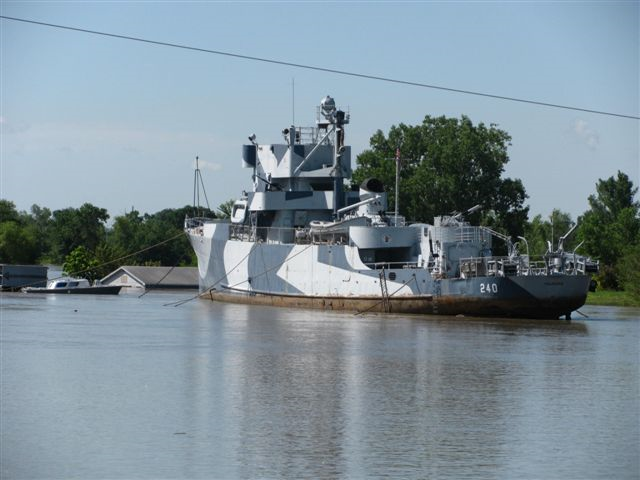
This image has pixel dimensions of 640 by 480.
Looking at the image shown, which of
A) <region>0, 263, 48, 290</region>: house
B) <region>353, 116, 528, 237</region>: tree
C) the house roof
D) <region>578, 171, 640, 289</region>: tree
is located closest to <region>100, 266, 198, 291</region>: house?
the house roof

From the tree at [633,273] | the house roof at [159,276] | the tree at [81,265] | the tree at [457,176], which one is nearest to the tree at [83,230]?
the tree at [81,265]

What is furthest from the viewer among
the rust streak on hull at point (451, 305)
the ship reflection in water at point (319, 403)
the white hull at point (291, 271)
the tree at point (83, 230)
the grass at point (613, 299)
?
the tree at point (83, 230)

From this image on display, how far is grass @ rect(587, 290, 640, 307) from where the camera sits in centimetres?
7381

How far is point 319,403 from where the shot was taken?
87.2ft

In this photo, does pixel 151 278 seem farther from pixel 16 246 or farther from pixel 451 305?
pixel 451 305

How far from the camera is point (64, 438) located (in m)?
22.0

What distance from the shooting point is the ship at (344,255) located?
51781 mm

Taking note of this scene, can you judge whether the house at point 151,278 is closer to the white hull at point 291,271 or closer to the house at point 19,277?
the house at point 19,277

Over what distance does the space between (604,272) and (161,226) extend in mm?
81760

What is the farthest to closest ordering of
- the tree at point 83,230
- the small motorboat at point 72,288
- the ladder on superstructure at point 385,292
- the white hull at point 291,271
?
the tree at point 83,230 < the small motorboat at point 72,288 < the white hull at point 291,271 < the ladder on superstructure at point 385,292

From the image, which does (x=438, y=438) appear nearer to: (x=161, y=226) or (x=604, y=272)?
(x=604, y=272)

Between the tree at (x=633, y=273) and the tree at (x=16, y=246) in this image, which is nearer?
the tree at (x=633, y=273)

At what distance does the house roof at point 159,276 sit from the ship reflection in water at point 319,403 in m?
51.4

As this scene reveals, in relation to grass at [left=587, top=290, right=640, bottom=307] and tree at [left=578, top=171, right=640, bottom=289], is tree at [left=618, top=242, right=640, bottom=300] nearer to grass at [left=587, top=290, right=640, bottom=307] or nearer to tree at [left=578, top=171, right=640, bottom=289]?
grass at [left=587, top=290, right=640, bottom=307]
